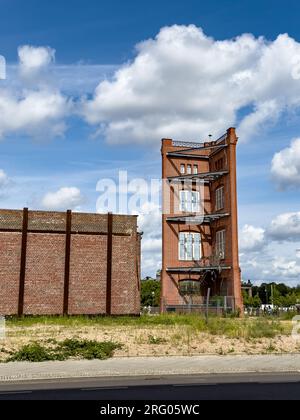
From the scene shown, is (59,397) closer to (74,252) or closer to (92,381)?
(92,381)

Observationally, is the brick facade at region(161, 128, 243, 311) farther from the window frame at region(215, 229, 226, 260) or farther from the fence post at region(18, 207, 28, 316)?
the fence post at region(18, 207, 28, 316)

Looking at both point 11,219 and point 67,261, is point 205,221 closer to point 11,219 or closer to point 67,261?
point 67,261

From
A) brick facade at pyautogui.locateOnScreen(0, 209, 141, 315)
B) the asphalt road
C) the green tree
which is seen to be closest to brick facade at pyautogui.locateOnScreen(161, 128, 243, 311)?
brick facade at pyautogui.locateOnScreen(0, 209, 141, 315)

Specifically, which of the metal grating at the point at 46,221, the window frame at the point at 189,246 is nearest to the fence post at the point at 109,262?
the metal grating at the point at 46,221

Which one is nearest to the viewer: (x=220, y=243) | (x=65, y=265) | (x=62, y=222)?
(x=65, y=265)

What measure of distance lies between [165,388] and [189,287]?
3210 cm

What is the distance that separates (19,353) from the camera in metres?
13.8

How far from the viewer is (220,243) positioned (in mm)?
41062

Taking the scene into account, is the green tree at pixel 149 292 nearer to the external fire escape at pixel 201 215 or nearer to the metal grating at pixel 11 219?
the external fire escape at pixel 201 215

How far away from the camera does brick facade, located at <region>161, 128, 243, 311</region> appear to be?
3916 centimetres

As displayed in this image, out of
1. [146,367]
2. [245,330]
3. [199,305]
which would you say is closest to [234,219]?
[199,305]

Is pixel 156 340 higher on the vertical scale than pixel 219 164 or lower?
lower
